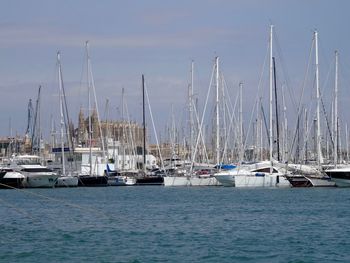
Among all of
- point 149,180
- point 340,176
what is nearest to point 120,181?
point 149,180

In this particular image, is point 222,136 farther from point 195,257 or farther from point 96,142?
point 195,257

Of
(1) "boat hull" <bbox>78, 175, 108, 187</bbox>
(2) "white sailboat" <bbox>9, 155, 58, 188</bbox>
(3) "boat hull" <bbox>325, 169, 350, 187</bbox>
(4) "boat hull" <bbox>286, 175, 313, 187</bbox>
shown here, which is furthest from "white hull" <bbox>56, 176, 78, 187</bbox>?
(3) "boat hull" <bbox>325, 169, 350, 187</bbox>

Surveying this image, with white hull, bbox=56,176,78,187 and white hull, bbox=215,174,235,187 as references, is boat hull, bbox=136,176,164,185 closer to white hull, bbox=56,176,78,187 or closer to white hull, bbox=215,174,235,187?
white hull, bbox=56,176,78,187

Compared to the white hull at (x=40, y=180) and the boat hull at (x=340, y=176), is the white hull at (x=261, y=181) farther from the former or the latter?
the white hull at (x=40, y=180)

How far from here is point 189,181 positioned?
342 feet

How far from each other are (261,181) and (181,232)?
50.2 metres

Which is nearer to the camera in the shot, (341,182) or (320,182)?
(341,182)

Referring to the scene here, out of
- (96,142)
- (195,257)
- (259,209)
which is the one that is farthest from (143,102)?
(195,257)

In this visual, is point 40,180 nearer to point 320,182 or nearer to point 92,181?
point 92,181

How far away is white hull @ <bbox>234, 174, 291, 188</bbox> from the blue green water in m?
21.8

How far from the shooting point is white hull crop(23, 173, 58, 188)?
108375 millimetres

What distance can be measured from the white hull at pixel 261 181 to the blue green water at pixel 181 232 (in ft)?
71.5

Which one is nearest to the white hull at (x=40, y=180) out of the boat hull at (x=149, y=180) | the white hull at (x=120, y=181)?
the white hull at (x=120, y=181)

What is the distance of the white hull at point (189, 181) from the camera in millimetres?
103312
